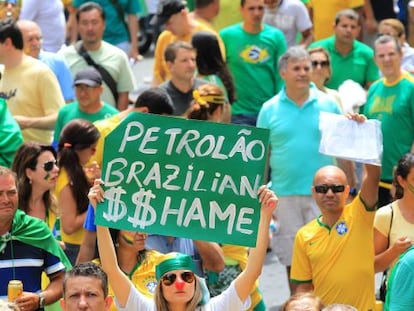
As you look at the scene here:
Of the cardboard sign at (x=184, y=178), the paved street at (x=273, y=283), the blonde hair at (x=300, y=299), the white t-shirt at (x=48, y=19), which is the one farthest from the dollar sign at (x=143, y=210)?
the white t-shirt at (x=48, y=19)

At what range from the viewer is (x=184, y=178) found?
735 centimetres

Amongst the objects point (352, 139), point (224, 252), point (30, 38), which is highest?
point (30, 38)

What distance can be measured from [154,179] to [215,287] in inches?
84.0

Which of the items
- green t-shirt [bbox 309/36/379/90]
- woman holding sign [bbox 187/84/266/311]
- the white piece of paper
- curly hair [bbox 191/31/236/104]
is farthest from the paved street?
the white piece of paper

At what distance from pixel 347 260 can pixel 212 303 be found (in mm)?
1771

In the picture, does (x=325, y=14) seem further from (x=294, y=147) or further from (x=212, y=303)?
(x=212, y=303)

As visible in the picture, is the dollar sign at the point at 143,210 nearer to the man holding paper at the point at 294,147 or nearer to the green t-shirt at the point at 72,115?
the man holding paper at the point at 294,147

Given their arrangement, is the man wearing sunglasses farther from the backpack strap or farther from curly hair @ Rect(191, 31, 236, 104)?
the backpack strap

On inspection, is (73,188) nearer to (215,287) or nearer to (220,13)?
(215,287)

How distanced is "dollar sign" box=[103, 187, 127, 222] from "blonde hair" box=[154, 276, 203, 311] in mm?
430

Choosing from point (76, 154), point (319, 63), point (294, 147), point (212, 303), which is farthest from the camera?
point (319, 63)

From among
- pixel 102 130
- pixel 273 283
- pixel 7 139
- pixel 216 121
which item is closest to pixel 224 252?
pixel 216 121

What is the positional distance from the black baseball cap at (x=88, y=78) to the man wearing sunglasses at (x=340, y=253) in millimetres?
2844

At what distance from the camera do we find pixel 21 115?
448 inches
